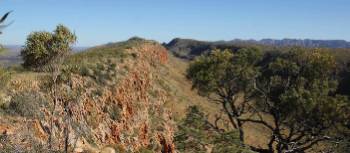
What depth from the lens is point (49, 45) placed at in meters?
21.7

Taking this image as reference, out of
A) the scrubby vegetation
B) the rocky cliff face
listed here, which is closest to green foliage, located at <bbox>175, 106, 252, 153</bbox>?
the rocky cliff face

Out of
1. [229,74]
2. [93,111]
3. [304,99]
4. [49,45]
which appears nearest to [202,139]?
[93,111]

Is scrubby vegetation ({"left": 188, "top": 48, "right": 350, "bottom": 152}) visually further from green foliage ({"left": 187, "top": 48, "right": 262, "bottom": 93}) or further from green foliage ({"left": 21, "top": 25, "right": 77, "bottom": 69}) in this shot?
green foliage ({"left": 21, "top": 25, "right": 77, "bottom": 69})

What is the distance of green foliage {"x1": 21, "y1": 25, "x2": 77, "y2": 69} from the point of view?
2141 centimetres

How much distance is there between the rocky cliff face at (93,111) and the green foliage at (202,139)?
2057 millimetres

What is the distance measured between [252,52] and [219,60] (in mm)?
2913

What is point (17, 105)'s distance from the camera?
75.4 feet

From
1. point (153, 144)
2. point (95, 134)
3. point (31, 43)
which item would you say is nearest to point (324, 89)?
point (153, 144)

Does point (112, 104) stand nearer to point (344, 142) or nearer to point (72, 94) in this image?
point (72, 94)

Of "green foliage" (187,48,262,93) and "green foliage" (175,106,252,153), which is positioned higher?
"green foliage" (187,48,262,93)

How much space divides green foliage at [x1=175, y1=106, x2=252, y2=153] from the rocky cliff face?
2057mm

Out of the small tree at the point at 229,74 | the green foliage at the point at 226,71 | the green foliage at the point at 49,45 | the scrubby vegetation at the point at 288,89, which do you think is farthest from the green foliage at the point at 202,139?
the green foliage at the point at 49,45

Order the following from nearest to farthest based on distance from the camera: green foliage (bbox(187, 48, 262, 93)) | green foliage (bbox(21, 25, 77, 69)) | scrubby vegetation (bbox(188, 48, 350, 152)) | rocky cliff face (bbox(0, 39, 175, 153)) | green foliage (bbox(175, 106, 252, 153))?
green foliage (bbox(21, 25, 77, 69)) < rocky cliff face (bbox(0, 39, 175, 153)) < green foliage (bbox(175, 106, 252, 153)) < scrubby vegetation (bbox(188, 48, 350, 152)) < green foliage (bbox(187, 48, 262, 93))

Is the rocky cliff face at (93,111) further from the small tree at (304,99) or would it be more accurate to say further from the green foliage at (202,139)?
the small tree at (304,99)
